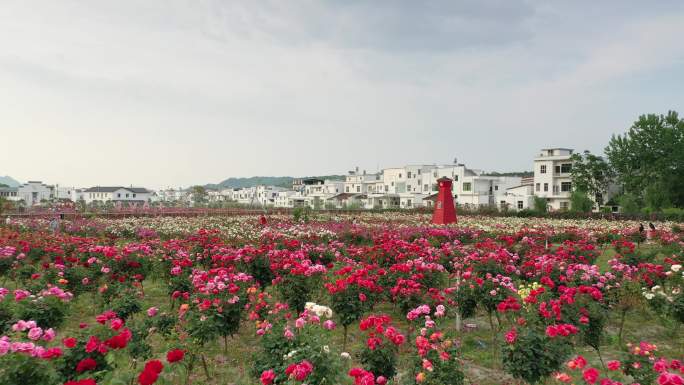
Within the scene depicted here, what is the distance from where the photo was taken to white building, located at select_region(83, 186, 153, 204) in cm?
11150

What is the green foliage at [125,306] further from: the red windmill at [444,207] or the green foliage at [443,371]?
the red windmill at [444,207]

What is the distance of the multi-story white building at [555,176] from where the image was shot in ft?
172

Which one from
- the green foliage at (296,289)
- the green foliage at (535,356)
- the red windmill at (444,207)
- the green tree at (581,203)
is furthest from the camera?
the green tree at (581,203)

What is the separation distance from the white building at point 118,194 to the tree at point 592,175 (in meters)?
94.0

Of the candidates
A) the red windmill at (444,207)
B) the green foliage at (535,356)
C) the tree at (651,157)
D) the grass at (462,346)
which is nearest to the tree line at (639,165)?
the tree at (651,157)

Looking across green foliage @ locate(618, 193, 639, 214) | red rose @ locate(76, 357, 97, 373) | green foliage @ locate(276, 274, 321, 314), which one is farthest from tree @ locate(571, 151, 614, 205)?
red rose @ locate(76, 357, 97, 373)

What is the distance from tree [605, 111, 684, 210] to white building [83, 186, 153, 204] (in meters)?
97.9

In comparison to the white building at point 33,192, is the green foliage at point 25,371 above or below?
below

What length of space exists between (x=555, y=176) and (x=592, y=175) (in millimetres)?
4580

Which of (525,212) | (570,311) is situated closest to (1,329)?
(570,311)

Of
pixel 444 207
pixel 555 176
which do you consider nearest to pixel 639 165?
pixel 555 176

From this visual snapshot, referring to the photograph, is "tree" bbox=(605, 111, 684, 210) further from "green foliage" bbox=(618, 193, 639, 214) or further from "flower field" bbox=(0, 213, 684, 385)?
"flower field" bbox=(0, 213, 684, 385)

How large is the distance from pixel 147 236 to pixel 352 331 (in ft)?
46.3

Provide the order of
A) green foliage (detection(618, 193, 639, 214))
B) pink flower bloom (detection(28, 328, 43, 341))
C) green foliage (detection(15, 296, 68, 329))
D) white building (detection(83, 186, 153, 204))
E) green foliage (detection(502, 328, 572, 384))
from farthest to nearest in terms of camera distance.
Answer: white building (detection(83, 186, 153, 204))
green foliage (detection(618, 193, 639, 214))
green foliage (detection(15, 296, 68, 329))
green foliage (detection(502, 328, 572, 384))
pink flower bloom (detection(28, 328, 43, 341))
